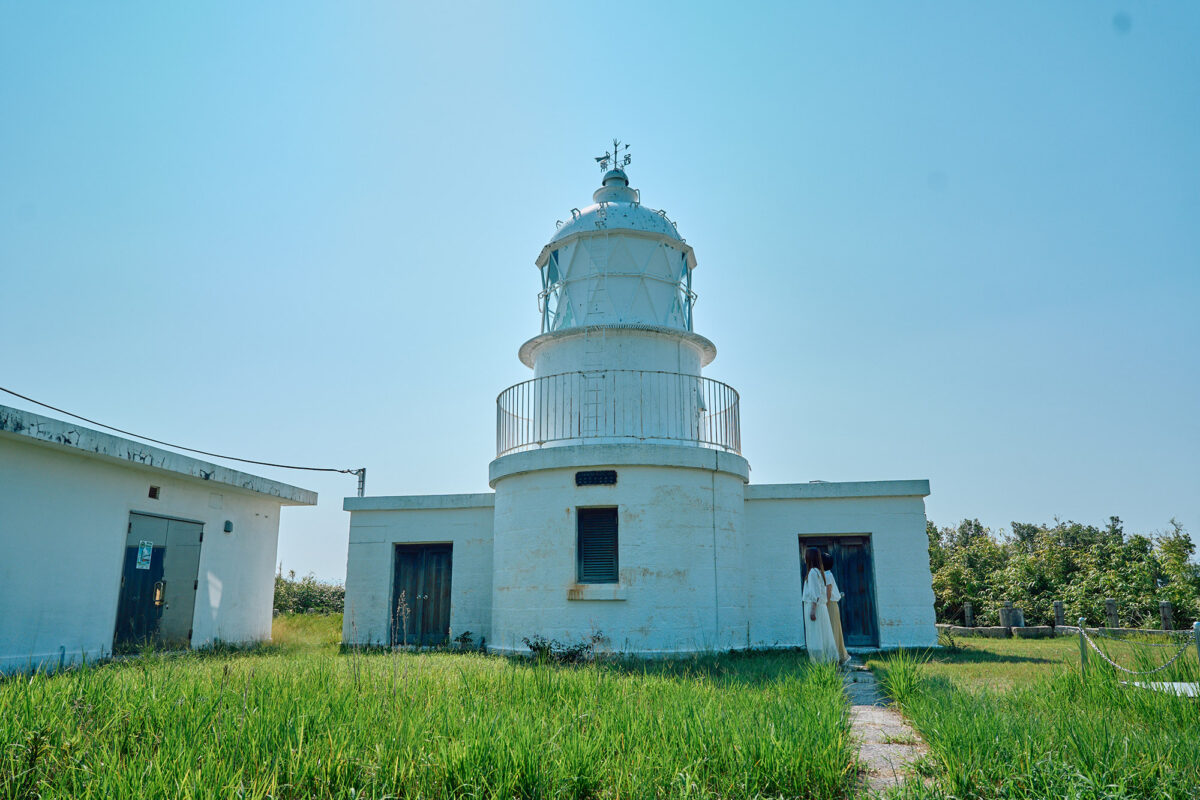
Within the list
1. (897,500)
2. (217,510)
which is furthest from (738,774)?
(217,510)

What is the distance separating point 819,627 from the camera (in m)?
9.80

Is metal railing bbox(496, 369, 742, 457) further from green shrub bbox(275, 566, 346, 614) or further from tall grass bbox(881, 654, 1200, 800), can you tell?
green shrub bbox(275, 566, 346, 614)

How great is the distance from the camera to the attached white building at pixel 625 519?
11148 millimetres

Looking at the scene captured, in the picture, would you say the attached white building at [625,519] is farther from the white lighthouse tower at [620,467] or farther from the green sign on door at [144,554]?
the green sign on door at [144,554]

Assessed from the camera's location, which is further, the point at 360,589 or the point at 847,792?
the point at 360,589

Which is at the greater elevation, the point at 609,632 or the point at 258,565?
the point at 258,565

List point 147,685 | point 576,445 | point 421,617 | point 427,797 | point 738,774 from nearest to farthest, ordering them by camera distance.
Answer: point 427,797 < point 738,774 < point 147,685 < point 576,445 < point 421,617

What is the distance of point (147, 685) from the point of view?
5.63 meters

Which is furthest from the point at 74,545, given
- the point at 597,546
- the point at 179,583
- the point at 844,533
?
the point at 844,533

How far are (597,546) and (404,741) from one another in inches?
278

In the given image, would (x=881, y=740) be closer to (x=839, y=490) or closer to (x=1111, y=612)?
(x=839, y=490)

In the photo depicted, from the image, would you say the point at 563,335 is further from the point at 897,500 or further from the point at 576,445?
the point at 897,500

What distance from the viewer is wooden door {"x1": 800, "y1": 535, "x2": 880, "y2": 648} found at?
1231cm

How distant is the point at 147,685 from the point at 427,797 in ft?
10.1
